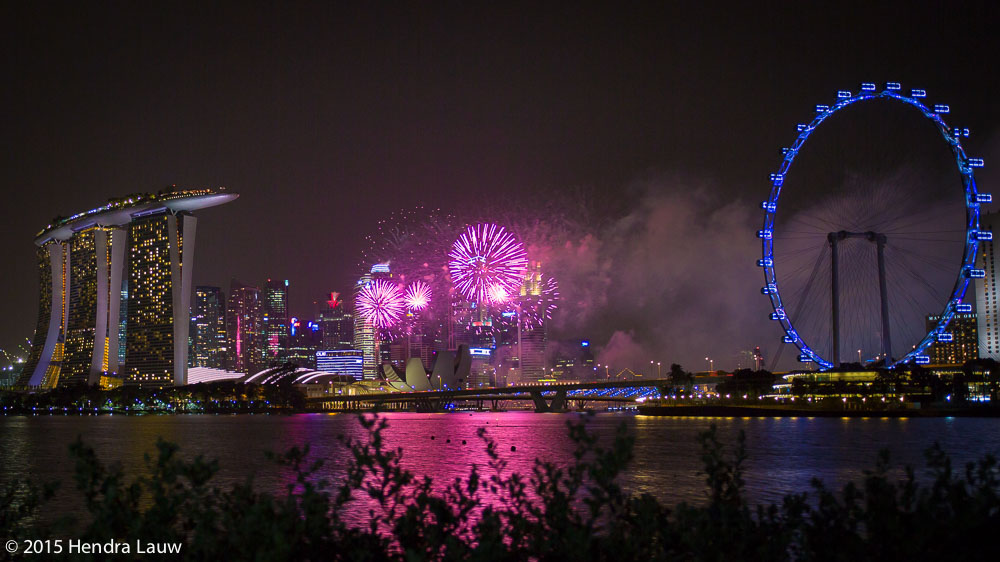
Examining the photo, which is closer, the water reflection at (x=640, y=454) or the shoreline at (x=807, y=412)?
the water reflection at (x=640, y=454)

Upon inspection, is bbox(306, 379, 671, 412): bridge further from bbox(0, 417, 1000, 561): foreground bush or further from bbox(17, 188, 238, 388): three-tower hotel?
bbox(0, 417, 1000, 561): foreground bush

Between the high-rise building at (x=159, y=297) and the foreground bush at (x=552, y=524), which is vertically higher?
the high-rise building at (x=159, y=297)

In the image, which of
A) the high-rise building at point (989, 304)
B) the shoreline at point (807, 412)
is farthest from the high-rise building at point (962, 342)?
the shoreline at point (807, 412)

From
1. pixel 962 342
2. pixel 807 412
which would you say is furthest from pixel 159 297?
pixel 962 342

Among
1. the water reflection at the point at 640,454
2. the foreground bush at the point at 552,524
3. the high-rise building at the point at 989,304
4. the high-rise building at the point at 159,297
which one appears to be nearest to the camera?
the foreground bush at the point at 552,524

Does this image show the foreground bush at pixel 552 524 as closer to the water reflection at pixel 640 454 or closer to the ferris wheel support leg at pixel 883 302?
the water reflection at pixel 640 454

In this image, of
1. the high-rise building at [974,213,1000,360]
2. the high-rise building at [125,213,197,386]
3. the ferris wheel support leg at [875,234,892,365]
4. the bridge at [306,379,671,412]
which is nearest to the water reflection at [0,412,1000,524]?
the ferris wheel support leg at [875,234,892,365]

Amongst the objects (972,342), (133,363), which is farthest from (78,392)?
(972,342)

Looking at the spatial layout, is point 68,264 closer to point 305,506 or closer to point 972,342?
point 972,342
